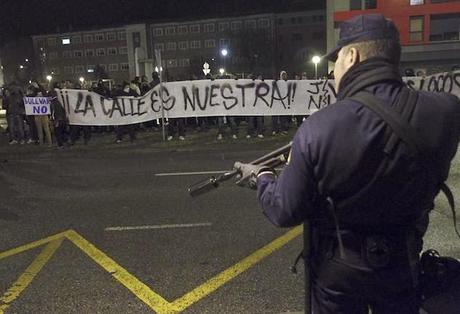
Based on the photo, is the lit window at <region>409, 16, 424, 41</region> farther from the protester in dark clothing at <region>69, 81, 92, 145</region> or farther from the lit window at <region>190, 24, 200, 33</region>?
the lit window at <region>190, 24, 200, 33</region>

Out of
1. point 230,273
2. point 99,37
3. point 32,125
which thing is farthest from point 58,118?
point 99,37

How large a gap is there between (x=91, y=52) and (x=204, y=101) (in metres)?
103

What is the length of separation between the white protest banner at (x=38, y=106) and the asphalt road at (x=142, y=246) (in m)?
4.08

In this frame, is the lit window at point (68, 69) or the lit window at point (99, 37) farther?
the lit window at point (68, 69)

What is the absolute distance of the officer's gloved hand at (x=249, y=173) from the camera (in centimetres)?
215

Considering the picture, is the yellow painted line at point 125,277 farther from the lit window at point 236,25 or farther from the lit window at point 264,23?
the lit window at point 236,25

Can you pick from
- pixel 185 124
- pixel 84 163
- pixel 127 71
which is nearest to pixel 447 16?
pixel 185 124

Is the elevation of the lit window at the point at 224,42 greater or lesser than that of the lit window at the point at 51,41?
lesser

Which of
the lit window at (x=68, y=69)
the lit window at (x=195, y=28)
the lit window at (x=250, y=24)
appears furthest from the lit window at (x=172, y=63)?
the lit window at (x=68, y=69)

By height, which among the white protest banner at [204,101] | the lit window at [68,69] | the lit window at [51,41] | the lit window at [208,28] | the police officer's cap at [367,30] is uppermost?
the lit window at [208,28]

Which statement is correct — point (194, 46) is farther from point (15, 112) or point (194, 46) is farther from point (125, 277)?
point (125, 277)

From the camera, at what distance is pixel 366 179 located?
1.76 meters

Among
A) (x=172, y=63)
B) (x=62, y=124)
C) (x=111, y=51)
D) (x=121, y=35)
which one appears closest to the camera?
(x=62, y=124)

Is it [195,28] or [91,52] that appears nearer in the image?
[195,28]
